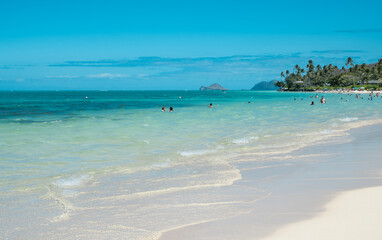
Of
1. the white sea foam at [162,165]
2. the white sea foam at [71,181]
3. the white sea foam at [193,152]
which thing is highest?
the white sea foam at [71,181]

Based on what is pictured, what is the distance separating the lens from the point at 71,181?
8.82 metres

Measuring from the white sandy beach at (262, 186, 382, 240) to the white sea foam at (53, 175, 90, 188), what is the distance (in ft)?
17.1

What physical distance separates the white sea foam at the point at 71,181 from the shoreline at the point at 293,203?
392 centimetres

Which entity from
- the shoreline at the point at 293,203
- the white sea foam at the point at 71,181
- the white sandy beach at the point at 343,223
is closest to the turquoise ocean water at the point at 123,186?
the white sea foam at the point at 71,181

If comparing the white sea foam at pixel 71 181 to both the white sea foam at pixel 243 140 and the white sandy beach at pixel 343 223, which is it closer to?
the white sandy beach at pixel 343 223

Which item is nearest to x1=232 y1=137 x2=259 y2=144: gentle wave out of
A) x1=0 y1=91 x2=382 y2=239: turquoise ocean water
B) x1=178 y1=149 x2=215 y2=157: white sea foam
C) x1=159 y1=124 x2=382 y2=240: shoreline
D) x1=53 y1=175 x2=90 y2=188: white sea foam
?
x1=0 y1=91 x2=382 y2=239: turquoise ocean water

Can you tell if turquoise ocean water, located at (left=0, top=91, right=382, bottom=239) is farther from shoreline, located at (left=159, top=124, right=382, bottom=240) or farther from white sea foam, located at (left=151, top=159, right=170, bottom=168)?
shoreline, located at (left=159, top=124, right=382, bottom=240)

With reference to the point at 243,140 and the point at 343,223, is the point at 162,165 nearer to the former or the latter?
the point at 343,223

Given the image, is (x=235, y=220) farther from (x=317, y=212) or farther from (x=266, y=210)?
(x=317, y=212)

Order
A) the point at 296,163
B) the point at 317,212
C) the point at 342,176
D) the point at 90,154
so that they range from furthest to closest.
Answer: the point at 90,154
the point at 296,163
the point at 342,176
the point at 317,212

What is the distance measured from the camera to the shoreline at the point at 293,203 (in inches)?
209

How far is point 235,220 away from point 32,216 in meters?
3.55

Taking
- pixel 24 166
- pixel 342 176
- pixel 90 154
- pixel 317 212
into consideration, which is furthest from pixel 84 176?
pixel 342 176

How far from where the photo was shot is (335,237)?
498 cm
